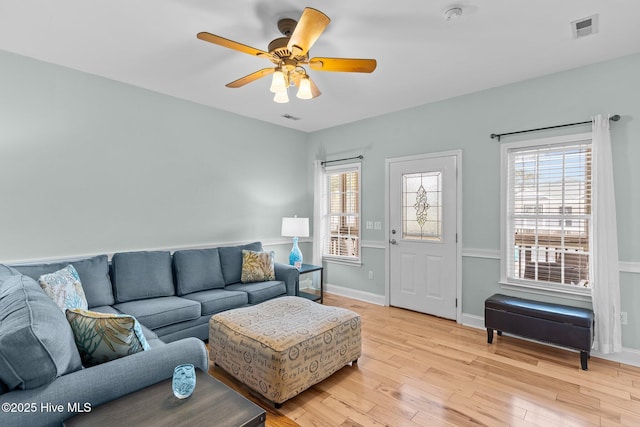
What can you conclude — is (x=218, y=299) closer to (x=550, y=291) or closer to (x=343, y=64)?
(x=343, y=64)

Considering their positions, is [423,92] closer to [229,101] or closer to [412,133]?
[412,133]

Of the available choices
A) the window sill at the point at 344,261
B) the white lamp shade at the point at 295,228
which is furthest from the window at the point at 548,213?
the white lamp shade at the point at 295,228

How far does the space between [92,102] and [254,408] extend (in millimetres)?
3418

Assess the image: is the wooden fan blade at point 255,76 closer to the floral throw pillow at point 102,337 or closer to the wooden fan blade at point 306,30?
the wooden fan blade at point 306,30

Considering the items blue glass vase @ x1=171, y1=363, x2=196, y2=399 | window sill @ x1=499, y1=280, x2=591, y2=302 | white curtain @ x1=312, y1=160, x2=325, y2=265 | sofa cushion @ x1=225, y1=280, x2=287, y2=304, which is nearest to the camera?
blue glass vase @ x1=171, y1=363, x2=196, y2=399

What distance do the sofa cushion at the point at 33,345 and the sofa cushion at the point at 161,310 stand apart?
4.52 ft

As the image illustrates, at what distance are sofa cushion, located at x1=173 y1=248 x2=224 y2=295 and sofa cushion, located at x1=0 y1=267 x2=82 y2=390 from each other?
200 cm

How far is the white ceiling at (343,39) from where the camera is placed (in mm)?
2197

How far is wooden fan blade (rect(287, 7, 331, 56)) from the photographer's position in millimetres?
1845

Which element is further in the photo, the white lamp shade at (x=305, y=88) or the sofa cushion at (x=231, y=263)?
the sofa cushion at (x=231, y=263)

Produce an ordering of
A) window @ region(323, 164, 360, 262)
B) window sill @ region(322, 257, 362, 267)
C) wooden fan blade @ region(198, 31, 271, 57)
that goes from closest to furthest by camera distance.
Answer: wooden fan blade @ region(198, 31, 271, 57) → window sill @ region(322, 257, 362, 267) → window @ region(323, 164, 360, 262)

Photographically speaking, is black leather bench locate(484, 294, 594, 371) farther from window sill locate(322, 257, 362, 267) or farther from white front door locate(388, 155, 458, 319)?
window sill locate(322, 257, 362, 267)

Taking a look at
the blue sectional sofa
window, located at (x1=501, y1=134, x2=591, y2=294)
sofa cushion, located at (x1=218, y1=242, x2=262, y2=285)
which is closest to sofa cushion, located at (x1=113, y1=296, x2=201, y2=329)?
the blue sectional sofa

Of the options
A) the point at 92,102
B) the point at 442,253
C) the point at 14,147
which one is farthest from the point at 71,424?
the point at 442,253
